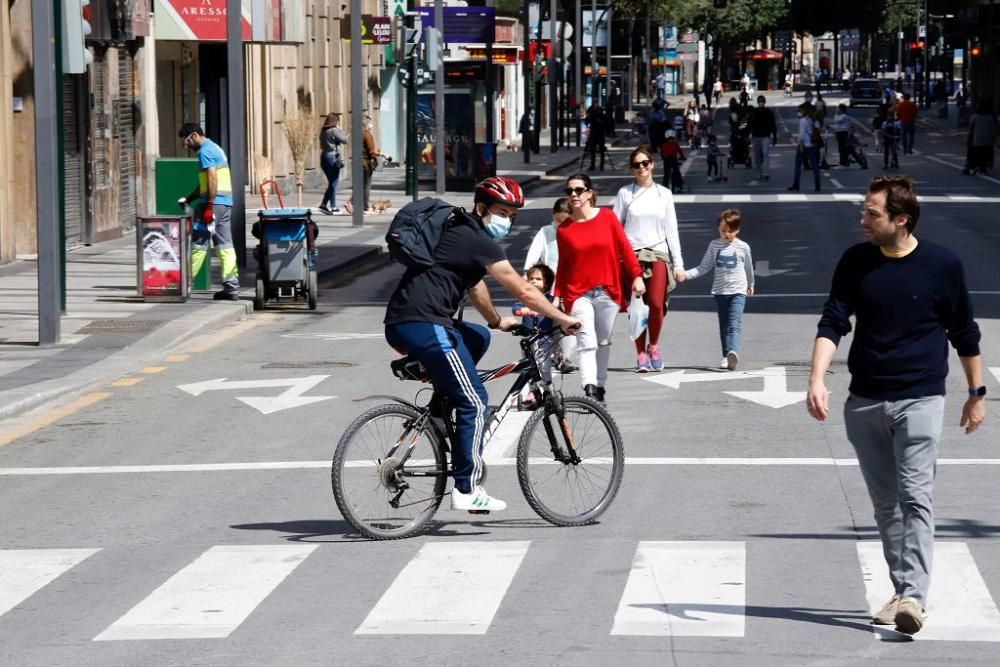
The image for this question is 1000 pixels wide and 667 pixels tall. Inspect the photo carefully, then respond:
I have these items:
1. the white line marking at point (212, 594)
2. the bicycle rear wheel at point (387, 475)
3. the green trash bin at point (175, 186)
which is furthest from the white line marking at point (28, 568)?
the green trash bin at point (175, 186)

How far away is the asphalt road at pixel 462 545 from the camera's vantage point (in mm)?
7473

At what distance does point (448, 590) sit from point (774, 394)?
6.74 m

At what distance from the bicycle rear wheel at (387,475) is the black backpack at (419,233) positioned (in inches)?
28.8

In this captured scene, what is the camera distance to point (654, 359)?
628 inches

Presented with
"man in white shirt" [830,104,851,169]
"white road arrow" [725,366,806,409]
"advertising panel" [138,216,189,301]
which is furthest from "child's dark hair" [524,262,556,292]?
"man in white shirt" [830,104,851,169]

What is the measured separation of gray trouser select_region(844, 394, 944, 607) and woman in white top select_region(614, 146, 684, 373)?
772 cm

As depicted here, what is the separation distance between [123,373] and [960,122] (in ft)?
255

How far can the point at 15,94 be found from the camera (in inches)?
1064

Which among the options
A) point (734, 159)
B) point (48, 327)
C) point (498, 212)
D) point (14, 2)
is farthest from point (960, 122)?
point (498, 212)

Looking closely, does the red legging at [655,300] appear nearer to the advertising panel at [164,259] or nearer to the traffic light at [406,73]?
the advertising panel at [164,259]

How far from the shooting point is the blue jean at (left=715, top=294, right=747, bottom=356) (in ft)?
52.5

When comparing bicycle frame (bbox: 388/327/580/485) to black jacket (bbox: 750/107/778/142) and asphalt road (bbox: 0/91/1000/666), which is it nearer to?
asphalt road (bbox: 0/91/1000/666)

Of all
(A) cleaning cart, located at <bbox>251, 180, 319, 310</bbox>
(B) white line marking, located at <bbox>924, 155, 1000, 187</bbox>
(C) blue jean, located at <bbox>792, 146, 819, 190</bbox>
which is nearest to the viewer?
(A) cleaning cart, located at <bbox>251, 180, 319, 310</bbox>

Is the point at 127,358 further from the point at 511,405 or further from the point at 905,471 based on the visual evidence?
the point at 905,471
